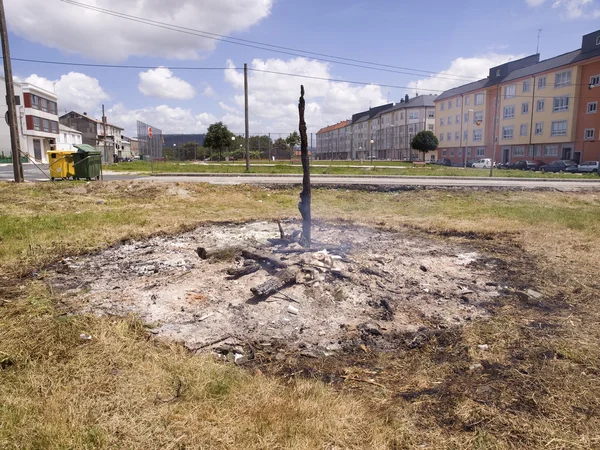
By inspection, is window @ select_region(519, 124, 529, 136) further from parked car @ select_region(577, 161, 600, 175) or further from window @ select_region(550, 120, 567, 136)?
parked car @ select_region(577, 161, 600, 175)

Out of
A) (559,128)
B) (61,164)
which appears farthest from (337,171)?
(559,128)

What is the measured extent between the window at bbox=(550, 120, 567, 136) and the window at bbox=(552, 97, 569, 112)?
59.8 inches

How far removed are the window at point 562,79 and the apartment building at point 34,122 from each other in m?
66.9

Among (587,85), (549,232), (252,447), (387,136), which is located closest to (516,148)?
(587,85)

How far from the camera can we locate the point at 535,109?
171ft

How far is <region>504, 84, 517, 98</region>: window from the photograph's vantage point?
182 feet

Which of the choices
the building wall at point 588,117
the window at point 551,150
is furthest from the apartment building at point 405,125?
the building wall at point 588,117

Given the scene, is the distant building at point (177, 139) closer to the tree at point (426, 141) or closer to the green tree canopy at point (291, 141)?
the green tree canopy at point (291, 141)

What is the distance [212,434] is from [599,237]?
929cm

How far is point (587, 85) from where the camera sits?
147ft

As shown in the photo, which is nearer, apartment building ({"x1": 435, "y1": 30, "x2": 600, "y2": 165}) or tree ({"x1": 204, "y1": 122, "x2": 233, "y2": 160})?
apartment building ({"x1": 435, "y1": 30, "x2": 600, "y2": 165})

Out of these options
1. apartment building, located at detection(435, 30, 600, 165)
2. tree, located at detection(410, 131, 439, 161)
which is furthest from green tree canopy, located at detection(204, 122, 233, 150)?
apartment building, located at detection(435, 30, 600, 165)

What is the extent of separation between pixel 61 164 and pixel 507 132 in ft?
189

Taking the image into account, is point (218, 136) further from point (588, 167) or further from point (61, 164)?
point (588, 167)
